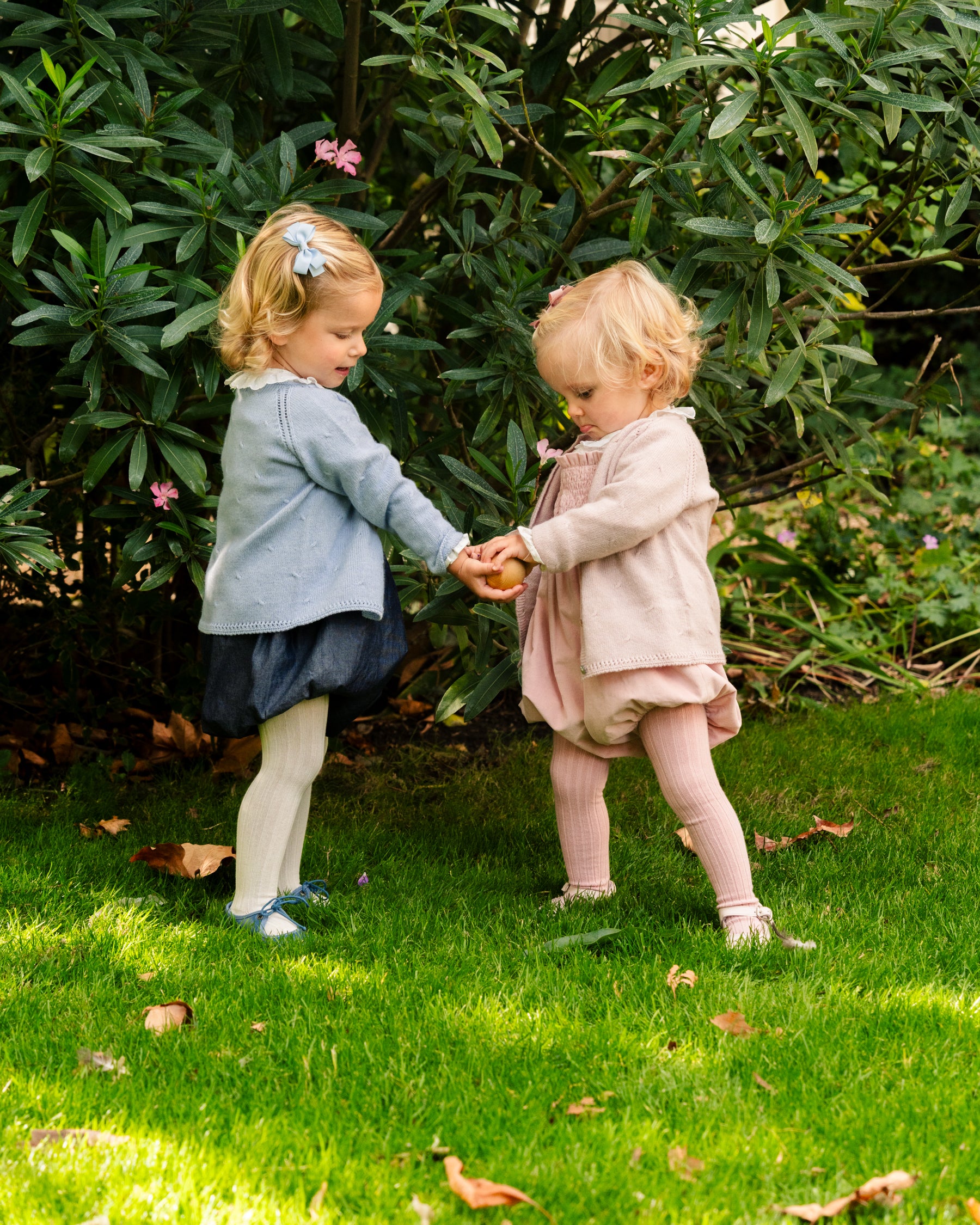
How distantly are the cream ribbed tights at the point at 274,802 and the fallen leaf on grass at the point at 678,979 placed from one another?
34.1 inches

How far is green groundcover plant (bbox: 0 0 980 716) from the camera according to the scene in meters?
3.00

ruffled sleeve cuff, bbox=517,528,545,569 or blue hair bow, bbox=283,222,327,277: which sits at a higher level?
blue hair bow, bbox=283,222,327,277

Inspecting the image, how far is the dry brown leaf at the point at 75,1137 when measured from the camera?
1937 mm

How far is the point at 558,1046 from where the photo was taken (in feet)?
7.45

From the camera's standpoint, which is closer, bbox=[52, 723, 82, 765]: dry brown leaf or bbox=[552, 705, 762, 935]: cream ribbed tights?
bbox=[552, 705, 762, 935]: cream ribbed tights

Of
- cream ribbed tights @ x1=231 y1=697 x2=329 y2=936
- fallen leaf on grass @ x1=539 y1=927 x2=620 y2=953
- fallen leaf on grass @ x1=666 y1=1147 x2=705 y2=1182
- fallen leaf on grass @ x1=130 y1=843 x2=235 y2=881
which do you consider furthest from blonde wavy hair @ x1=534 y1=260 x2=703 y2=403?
fallen leaf on grass @ x1=666 y1=1147 x2=705 y2=1182

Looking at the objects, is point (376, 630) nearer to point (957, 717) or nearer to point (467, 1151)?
point (467, 1151)

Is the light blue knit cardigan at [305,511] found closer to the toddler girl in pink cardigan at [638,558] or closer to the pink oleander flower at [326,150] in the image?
the toddler girl in pink cardigan at [638,558]

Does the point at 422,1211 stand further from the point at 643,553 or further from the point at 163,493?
the point at 163,493

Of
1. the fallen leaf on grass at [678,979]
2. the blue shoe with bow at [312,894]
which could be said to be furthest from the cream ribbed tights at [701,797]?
the blue shoe with bow at [312,894]

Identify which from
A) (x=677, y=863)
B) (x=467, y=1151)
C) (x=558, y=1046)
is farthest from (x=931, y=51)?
(x=467, y=1151)

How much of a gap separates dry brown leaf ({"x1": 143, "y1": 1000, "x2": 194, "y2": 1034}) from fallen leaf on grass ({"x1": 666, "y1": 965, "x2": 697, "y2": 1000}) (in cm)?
95

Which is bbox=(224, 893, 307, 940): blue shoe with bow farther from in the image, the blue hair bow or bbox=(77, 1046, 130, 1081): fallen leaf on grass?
the blue hair bow

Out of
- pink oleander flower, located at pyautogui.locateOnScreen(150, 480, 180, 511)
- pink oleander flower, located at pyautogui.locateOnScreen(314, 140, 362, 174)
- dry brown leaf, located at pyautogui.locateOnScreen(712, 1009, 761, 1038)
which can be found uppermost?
pink oleander flower, located at pyautogui.locateOnScreen(314, 140, 362, 174)
